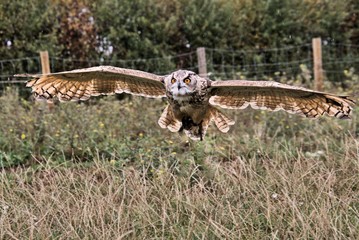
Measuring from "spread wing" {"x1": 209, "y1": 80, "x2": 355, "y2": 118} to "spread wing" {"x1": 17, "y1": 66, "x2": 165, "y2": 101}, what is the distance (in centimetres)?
41

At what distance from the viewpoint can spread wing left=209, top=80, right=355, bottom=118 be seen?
2619 millimetres

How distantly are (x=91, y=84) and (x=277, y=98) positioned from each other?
118 cm

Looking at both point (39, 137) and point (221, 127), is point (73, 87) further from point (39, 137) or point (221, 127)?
point (39, 137)

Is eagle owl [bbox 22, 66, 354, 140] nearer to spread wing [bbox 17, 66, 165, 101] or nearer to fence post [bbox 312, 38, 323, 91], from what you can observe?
spread wing [bbox 17, 66, 165, 101]

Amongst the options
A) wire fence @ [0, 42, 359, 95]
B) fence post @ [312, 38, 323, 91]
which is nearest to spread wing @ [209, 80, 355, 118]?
wire fence @ [0, 42, 359, 95]

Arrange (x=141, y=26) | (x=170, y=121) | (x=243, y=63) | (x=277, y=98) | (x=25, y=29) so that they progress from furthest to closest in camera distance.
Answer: (x=243, y=63)
(x=141, y=26)
(x=25, y=29)
(x=170, y=121)
(x=277, y=98)

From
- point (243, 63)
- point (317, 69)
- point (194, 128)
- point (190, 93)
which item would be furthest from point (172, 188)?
point (243, 63)

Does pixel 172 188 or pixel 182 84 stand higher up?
pixel 182 84

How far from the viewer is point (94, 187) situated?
3762 millimetres

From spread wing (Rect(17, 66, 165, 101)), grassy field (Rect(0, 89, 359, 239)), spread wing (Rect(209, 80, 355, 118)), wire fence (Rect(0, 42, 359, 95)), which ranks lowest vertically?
grassy field (Rect(0, 89, 359, 239))

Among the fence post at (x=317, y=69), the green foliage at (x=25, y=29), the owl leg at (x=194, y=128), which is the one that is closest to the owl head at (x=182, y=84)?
the owl leg at (x=194, y=128)

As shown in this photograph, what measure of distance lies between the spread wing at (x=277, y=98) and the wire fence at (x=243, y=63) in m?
4.68

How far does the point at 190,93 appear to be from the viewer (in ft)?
8.76

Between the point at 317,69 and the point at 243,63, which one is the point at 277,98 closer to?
the point at 317,69
